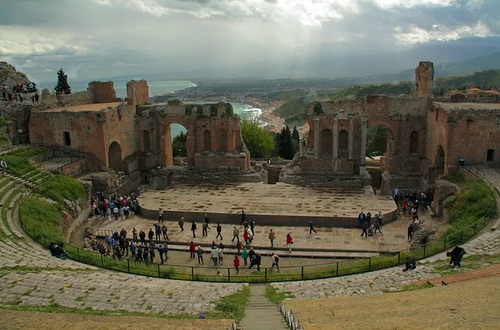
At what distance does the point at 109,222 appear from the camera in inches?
1016

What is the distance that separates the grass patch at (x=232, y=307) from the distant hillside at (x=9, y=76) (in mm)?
39006

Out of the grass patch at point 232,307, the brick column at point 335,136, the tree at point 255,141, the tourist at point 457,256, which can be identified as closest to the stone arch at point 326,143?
the brick column at point 335,136

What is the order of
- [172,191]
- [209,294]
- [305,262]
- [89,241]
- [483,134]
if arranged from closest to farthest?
1. [209,294]
2. [305,262]
3. [89,241]
4. [483,134]
5. [172,191]

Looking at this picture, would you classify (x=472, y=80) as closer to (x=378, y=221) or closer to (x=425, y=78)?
(x=425, y=78)

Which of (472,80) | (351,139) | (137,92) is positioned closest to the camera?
(351,139)

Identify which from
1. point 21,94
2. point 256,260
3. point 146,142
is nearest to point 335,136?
point 146,142

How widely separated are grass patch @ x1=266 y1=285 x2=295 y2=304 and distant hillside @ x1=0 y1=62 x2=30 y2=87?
39.0m

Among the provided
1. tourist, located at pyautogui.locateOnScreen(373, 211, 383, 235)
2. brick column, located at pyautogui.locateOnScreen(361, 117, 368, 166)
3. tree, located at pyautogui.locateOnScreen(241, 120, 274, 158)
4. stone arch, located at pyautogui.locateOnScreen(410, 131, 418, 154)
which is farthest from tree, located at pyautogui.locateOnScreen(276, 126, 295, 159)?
tourist, located at pyautogui.locateOnScreen(373, 211, 383, 235)

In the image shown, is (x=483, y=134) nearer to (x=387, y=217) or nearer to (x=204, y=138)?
(x=387, y=217)

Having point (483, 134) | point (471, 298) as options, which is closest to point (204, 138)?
point (483, 134)

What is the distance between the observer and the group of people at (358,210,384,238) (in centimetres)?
2311

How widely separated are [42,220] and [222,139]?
15.9 m

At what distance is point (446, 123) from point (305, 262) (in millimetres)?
13300

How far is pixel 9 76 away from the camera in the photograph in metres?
45.6
